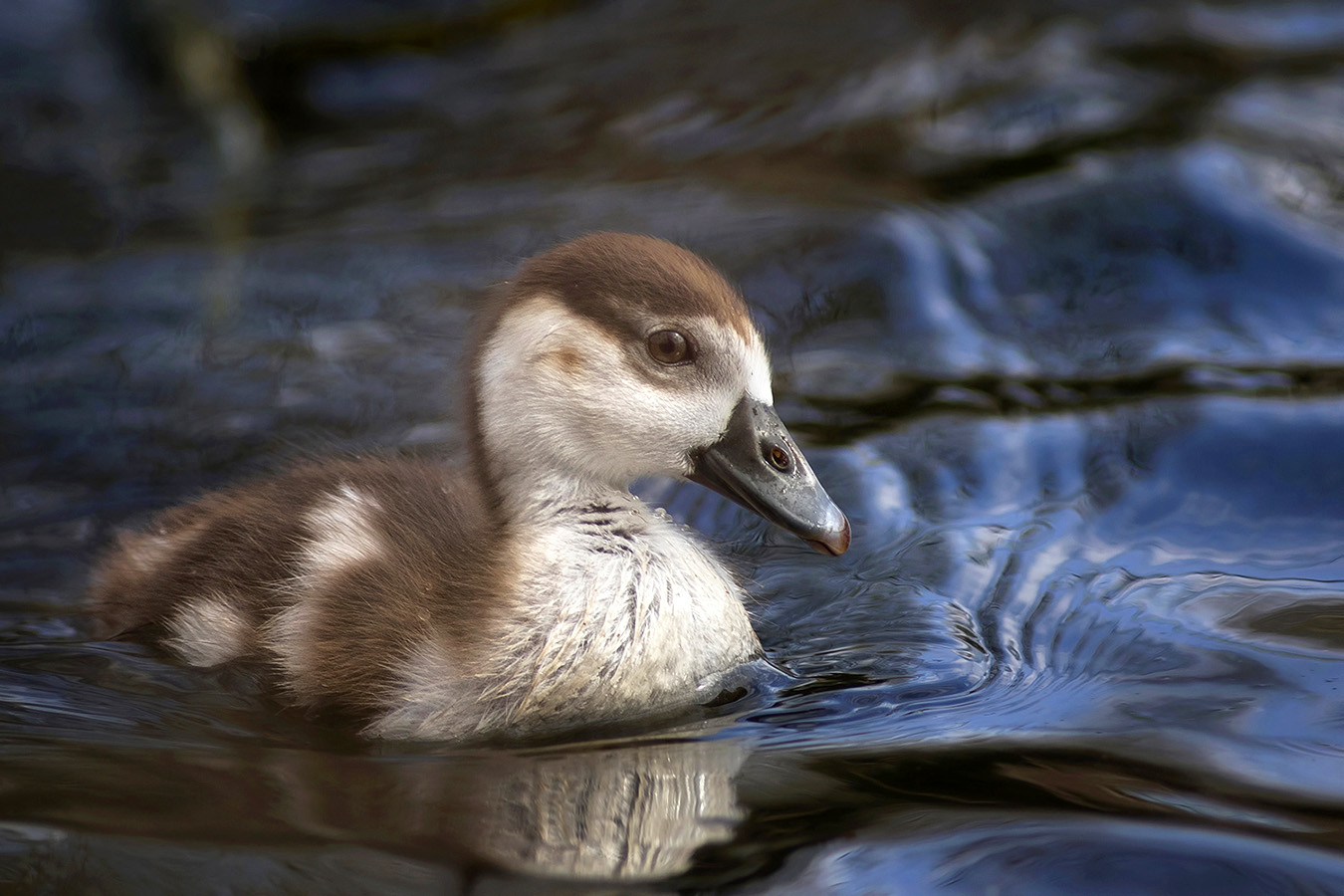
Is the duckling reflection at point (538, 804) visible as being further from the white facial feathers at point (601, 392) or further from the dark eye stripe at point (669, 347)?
the dark eye stripe at point (669, 347)

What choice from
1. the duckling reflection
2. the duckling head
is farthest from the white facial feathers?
the duckling reflection

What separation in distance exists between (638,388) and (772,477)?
378mm

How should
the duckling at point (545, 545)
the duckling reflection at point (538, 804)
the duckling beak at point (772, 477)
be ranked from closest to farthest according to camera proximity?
1. the duckling reflection at point (538, 804)
2. the duckling at point (545, 545)
3. the duckling beak at point (772, 477)

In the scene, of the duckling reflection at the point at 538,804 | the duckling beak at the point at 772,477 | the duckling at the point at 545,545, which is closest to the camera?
the duckling reflection at the point at 538,804

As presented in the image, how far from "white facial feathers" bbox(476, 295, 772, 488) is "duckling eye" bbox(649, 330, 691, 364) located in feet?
0.05

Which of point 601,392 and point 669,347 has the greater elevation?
point 669,347

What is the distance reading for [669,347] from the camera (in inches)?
136

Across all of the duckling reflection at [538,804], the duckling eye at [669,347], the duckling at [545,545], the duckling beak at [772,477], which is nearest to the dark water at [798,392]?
the duckling reflection at [538,804]

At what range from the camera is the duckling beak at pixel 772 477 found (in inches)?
134

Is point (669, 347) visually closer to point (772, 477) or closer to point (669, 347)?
point (669, 347)

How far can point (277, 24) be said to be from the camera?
7793 mm

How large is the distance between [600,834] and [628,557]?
89 centimetres

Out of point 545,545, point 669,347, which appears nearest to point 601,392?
point 669,347

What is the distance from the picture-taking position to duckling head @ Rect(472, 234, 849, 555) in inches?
135
